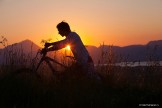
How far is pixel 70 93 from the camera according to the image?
916 centimetres

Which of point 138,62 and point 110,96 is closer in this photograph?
point 110,96

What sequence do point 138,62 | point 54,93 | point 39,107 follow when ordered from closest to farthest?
point 39,107, point 54,93, point 138,62

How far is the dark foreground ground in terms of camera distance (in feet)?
28.3

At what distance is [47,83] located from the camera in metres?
10.4

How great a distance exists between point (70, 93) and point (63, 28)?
2407mm

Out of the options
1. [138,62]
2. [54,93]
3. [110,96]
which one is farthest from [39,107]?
[138,62]

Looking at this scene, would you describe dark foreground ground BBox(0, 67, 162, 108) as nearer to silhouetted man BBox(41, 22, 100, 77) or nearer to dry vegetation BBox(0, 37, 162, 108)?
dry vegetation BBox(0, 37, 162, 108)

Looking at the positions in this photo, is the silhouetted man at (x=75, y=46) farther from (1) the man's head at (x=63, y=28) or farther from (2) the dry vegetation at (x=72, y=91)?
(2) the dry vegetation at (x=72, y=91)

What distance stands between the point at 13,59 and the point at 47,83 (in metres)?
3.26

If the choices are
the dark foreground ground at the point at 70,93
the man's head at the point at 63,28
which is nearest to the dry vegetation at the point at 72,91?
the dark foreground ground at the point at 70,93

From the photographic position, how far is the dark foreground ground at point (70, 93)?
28.3 ft

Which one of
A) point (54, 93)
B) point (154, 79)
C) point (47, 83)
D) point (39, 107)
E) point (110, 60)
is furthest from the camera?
point (110, 60)

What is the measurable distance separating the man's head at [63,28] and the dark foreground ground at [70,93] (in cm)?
120

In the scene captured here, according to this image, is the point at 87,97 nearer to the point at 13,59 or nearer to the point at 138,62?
the point at 13,59
